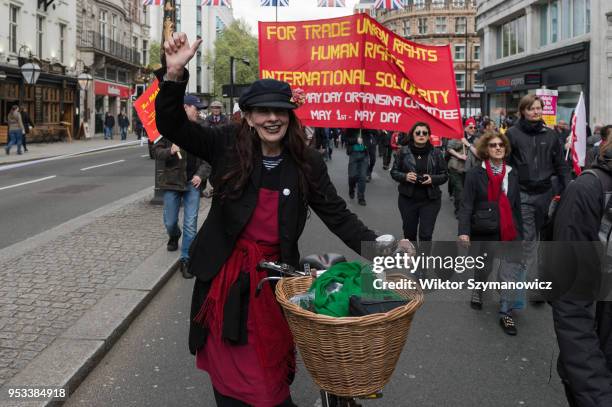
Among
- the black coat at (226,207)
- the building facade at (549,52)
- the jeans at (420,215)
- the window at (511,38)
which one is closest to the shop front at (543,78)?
the building facade at (549,52)

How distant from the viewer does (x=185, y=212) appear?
718cm

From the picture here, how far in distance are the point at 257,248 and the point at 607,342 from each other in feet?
4.51

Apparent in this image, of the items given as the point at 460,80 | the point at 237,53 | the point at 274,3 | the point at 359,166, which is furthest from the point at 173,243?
the point at 460,80

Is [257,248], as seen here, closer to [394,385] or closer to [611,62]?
[394,385]

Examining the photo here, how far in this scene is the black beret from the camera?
2.60 metres

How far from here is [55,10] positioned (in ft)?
121

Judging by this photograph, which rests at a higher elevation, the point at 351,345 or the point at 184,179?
the point at 184,179

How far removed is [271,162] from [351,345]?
1006mm

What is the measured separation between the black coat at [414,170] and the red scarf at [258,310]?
426 centimetres

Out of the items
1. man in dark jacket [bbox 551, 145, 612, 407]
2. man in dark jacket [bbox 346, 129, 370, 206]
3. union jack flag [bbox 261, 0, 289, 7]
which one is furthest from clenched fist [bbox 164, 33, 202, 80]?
union jack flag [bbox 261, 0, 289, 7]

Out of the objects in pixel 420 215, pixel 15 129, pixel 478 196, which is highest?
pixel 15 129

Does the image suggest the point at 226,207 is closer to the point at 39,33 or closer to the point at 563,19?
the point at 563,19

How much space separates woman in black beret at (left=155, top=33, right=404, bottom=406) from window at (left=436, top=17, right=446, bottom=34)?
8307cm

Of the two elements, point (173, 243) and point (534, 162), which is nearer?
point (534, 162)
